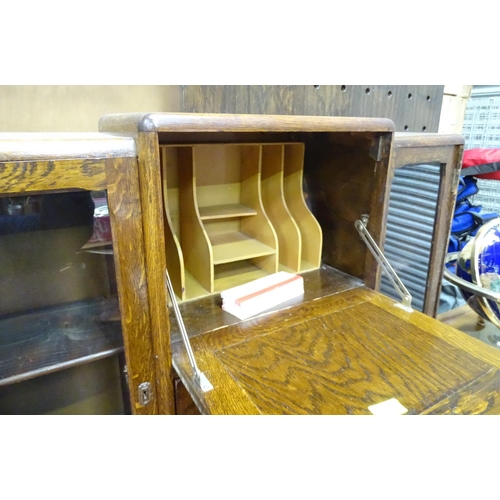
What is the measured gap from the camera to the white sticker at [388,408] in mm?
681

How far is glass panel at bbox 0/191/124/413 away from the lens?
76 cm

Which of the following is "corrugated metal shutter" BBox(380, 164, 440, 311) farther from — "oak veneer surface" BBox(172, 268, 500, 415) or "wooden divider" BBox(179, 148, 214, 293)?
"wooden divider" BBox(179, 148, 214, 293)

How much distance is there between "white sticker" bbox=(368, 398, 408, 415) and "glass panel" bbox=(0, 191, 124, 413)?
509mm

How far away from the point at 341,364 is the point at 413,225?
792mm

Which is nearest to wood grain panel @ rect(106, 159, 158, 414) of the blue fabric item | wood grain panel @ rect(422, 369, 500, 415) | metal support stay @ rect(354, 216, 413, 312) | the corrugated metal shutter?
wood grain panel @ rect(422, 369, 500, 415)

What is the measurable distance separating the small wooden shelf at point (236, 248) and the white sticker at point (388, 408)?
0.55 meters

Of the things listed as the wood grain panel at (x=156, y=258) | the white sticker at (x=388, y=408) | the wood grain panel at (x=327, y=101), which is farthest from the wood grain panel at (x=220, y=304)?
the wood grain panel at (x=327, y=101)

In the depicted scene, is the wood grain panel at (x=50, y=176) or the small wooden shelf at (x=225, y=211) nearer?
the wood grain panel at (x=50, y=176)

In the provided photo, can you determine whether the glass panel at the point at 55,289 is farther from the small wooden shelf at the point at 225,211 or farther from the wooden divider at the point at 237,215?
the small wooden shelf at the point at 225,211

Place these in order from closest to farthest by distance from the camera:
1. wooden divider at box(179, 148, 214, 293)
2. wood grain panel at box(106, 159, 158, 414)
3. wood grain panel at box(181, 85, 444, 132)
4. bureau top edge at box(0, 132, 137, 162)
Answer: bureau top edge at box(0, 132, 137, 162) → wood grain panel at box(106, 159, 158, 414) → wooden divider at box(179, 148, 214, 293) → wood grain panel at box(181, 85, 444, 132)

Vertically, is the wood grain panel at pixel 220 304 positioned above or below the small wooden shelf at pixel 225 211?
below

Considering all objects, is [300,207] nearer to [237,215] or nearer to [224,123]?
[237,215]

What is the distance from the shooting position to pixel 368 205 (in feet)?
3.67

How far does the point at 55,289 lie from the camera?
897mm
